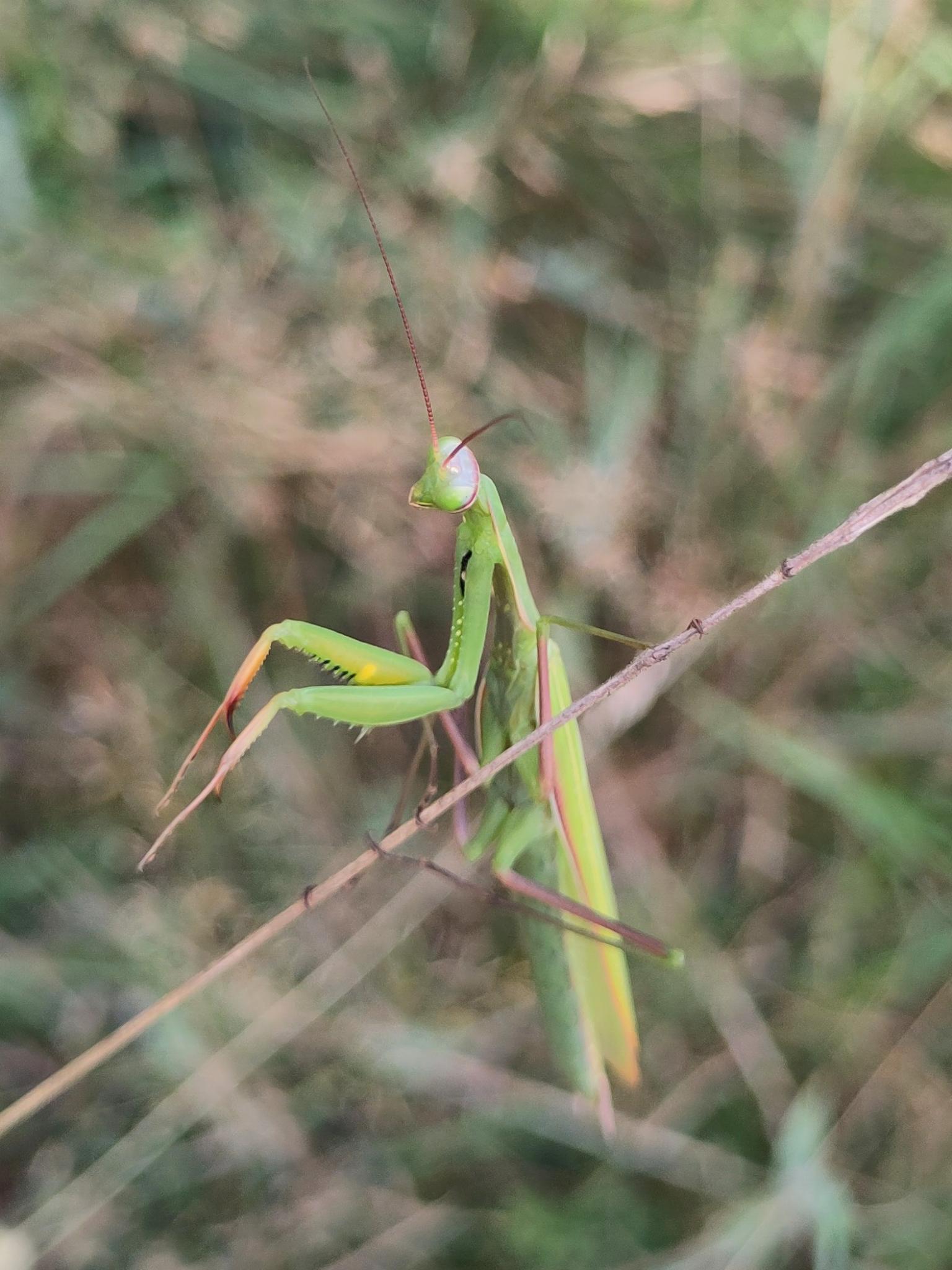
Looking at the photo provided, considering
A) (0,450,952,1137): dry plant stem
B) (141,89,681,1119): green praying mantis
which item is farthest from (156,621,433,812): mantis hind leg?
(0,450,952,1137): dry plant stem

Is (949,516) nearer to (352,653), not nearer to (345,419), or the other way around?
(345,419)

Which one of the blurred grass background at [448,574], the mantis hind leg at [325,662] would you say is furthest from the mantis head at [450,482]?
the blurred grass background at [448,574]

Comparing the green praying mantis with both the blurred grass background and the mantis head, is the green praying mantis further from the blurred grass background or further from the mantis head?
the blurred grass background

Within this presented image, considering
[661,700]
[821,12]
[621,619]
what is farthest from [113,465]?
[821,12]

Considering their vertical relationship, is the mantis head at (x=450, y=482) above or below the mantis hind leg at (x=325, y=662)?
above

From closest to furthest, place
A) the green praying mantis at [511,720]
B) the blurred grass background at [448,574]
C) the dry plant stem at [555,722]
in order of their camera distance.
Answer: the dry plant stem at [555,722] < the green praying mantis at [511,720] < the blurred grass background at [448,574]

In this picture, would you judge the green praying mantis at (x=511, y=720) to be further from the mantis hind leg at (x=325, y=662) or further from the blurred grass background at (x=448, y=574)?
the blurred grass background at (x=448, y=574)

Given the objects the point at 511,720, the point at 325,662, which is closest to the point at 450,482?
the point at 325,662
